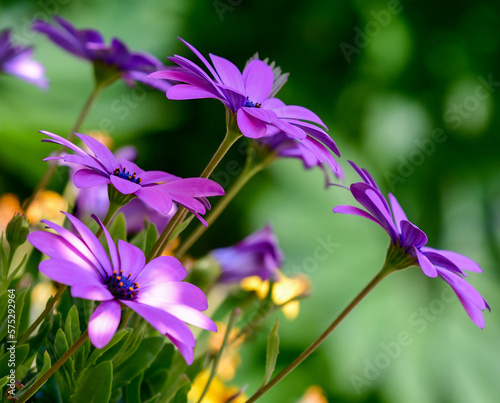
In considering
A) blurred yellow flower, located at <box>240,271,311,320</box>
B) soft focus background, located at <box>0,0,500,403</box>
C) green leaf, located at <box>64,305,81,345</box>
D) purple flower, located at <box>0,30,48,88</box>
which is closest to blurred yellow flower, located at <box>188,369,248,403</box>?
blurred yellow flower, located at <box>240,271,311,320</box>

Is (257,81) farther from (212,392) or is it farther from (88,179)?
(212,392)

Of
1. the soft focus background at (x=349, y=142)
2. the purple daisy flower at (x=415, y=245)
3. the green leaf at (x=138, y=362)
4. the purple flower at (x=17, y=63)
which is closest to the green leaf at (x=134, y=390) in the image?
the green leaf at (x=138, y=362)

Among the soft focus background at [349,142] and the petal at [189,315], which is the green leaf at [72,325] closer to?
the petal at [189,315]

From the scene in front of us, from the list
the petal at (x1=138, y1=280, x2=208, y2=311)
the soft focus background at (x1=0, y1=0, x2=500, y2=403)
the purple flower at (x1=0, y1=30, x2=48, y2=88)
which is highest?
the petal at (x1=138, y1=280, x2=208, y2=311)

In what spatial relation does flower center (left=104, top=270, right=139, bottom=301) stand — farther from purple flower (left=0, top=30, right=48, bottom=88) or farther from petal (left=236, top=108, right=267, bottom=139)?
purple flower (left=0, top=30, right=48, bottom=88)

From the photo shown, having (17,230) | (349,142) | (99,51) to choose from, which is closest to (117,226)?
(17,230)

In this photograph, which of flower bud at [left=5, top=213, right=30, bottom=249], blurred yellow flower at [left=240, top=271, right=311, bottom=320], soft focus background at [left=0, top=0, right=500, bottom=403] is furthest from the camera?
soft focus background at [left=0, top=0, right=500, bottom=403]
